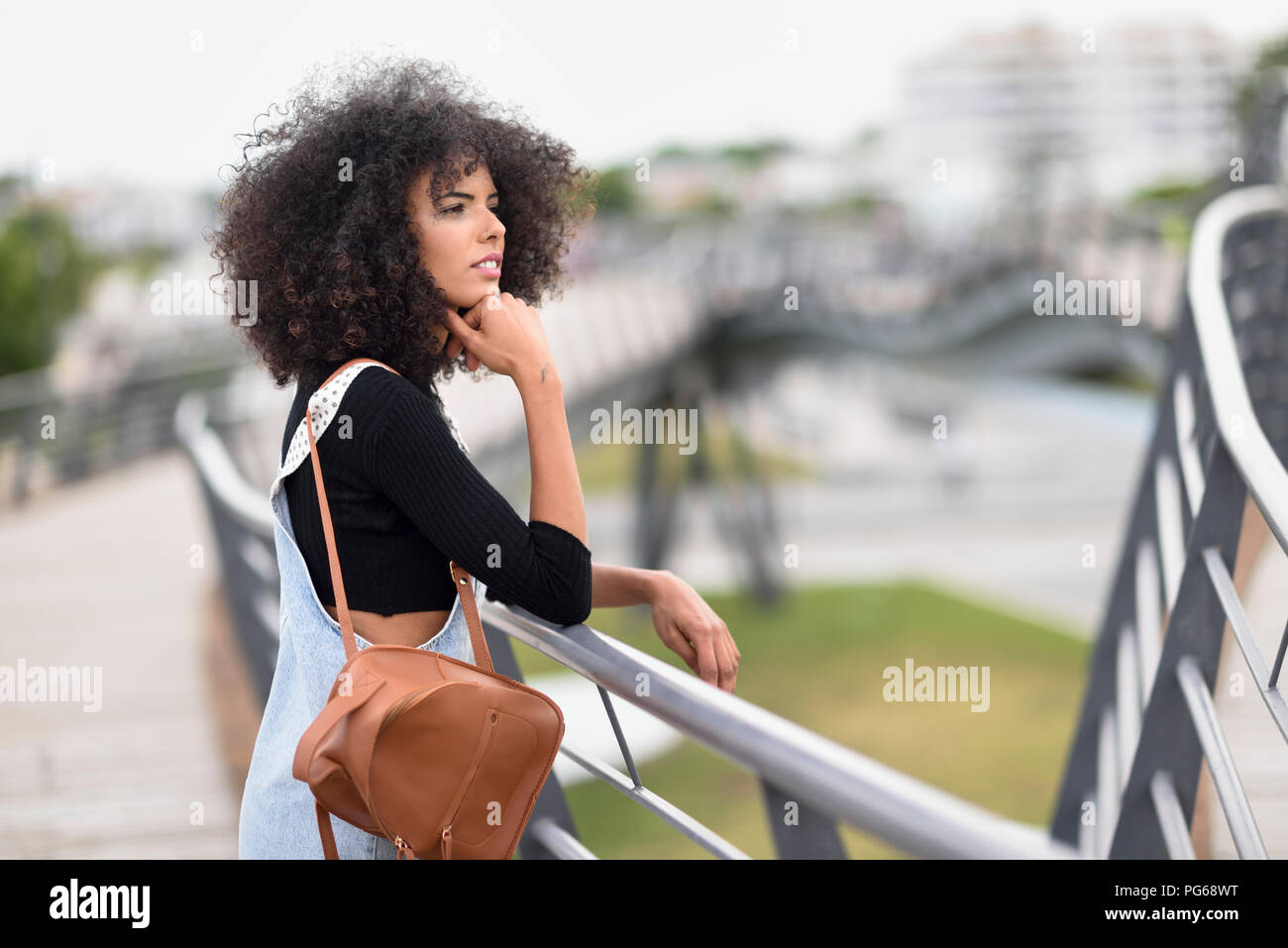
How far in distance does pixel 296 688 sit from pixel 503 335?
23.1 inches

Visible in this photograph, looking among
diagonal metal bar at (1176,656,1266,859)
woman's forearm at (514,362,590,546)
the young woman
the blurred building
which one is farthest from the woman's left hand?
the blurred building

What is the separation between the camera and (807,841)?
60.5 inches

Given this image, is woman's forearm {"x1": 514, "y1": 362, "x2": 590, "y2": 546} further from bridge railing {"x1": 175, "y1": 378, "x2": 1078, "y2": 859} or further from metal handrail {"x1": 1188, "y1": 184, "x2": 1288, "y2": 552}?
Result: metal handrail {"x1": 1188, "y1": 184, "x2": 1288, "y2": 552}

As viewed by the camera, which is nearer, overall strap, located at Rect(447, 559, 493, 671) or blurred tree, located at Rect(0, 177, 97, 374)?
overall strap, located at Rect(447, 559, 493, 671)

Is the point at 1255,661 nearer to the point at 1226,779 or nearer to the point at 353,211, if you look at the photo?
the point at 1226,779

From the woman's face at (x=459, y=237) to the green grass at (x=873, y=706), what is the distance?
9.06 m

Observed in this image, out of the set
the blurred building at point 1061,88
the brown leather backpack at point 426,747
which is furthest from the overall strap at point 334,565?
the blurred building at point 1061,88

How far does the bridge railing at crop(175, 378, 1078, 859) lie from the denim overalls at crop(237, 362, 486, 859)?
0.86ft

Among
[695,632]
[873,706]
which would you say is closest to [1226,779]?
[695,632]

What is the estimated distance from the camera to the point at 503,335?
1885 millimetres

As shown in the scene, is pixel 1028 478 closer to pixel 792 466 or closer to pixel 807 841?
pixel 792 466

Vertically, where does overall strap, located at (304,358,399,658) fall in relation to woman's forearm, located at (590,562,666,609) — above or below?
above

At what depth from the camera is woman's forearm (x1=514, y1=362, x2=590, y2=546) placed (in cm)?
179
